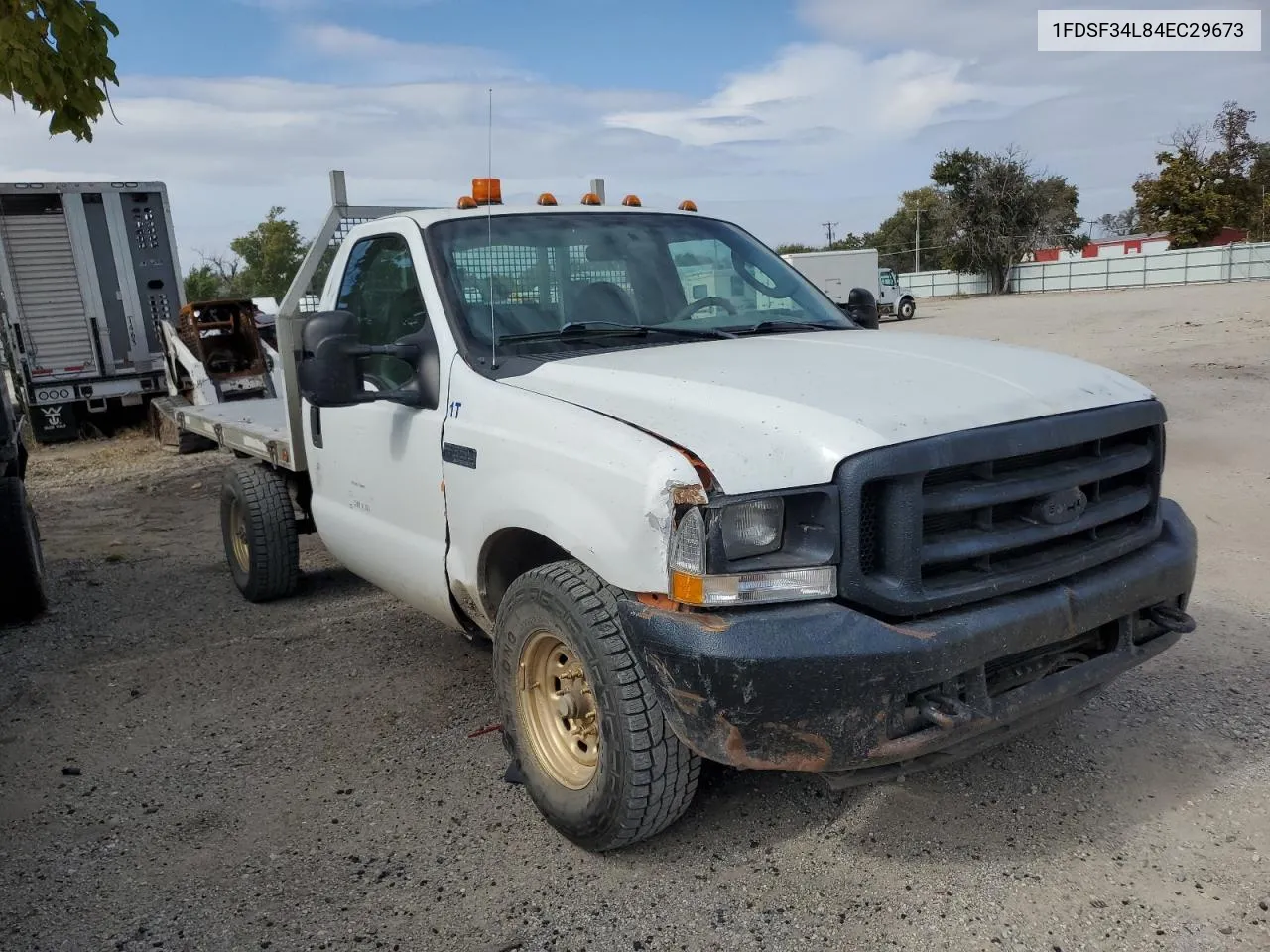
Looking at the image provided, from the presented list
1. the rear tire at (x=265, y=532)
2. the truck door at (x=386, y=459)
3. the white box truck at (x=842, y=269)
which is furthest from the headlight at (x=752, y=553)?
the white box truck at (x=842, y=269)

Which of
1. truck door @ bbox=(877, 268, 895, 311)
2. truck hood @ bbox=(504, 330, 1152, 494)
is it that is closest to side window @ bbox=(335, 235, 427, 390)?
truck hood @ bbox=(504, 330, 1152, 494)

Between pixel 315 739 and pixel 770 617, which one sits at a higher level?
pixel 770 617

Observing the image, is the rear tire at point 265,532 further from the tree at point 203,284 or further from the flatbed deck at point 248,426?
the tree at point 203,284

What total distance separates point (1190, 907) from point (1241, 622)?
2538mm

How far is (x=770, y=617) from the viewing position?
264 cm

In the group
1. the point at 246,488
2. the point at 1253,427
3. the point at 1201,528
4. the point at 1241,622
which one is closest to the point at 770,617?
the point at 1241,622

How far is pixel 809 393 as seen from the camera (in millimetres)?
2938

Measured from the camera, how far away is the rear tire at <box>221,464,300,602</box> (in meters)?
5.91

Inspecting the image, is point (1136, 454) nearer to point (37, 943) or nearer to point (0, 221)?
point (37, 943)

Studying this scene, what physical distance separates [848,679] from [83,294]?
13.9 meters

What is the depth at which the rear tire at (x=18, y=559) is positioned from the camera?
578 centimetres

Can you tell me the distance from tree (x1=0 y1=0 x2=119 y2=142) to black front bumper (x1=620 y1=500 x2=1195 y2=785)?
4.37 metres

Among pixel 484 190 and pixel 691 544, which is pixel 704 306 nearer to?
pixel 484 190

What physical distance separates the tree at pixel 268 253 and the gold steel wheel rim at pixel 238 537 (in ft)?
93.7
